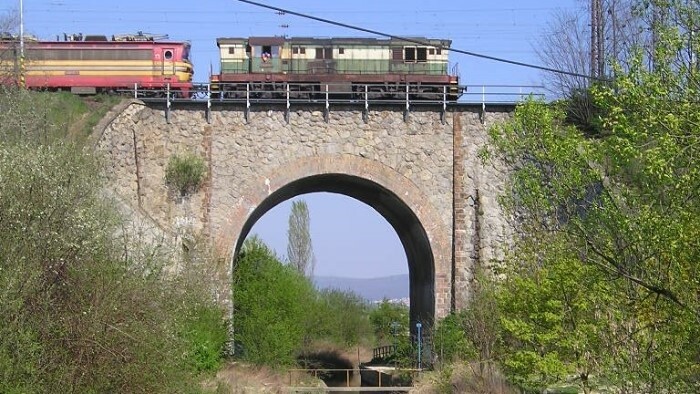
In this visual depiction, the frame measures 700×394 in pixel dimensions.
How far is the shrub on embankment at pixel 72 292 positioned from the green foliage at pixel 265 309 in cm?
1558

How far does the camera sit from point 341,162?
3350 centimetres

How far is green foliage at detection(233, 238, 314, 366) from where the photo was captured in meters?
36.0

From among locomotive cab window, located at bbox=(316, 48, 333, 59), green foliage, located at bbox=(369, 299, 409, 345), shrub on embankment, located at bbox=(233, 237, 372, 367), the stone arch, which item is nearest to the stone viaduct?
the stone arch

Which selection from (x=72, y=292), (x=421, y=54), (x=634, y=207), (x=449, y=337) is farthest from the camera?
(x=421, y=54)

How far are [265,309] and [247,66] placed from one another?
28.7 ft

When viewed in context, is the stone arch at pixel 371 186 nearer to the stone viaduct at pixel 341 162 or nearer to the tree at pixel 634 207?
the stone viaduct at pixel 341 162

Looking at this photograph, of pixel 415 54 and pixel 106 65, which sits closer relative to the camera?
pixel 106 65

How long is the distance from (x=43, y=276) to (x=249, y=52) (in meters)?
22.6

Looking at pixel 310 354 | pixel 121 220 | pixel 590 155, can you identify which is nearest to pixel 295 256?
pixel 310 354

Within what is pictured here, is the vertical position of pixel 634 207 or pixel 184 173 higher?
pixel 184 173

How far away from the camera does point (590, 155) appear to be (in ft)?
49.7

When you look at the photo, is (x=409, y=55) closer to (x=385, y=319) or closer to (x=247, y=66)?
(x=247, y=66)

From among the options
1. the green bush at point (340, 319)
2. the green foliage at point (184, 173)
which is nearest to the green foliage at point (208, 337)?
the green foliage at point (184, 173)

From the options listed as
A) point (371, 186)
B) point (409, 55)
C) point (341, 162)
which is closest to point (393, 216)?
point (371, 186)
